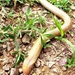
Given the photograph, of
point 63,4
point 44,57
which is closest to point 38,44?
point 44,57

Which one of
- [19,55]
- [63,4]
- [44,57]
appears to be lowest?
[44,57]

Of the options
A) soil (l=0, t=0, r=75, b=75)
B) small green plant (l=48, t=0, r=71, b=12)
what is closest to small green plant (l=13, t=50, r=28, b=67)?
soil (l=0, t=0, r=75, b=75)

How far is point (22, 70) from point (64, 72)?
1.91 ft

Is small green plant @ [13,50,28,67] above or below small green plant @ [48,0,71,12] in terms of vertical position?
below

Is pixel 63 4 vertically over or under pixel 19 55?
over

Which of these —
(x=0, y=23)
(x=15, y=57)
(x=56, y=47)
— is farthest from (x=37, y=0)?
(x=15, y=57)

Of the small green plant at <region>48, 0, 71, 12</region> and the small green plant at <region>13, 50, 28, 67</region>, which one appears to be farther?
the small green plant at <region>48, 0, 71, 12</region>

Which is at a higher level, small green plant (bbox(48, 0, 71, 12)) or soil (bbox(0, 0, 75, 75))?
small green plant (bbox(48, 0, 71, 12))

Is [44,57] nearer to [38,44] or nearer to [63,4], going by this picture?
[38,44]

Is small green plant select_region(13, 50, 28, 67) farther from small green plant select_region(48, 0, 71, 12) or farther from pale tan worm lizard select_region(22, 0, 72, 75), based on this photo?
small green plant select_region(48, 0, 71, 12)

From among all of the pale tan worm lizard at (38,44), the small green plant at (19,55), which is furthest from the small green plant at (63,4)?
the small green plant at (19,55)

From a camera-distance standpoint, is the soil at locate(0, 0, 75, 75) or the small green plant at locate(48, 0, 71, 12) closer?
the soil at locate(0, 0, 75, 75)

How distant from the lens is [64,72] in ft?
9.56

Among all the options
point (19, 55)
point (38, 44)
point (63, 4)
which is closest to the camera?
point (19, 55)
